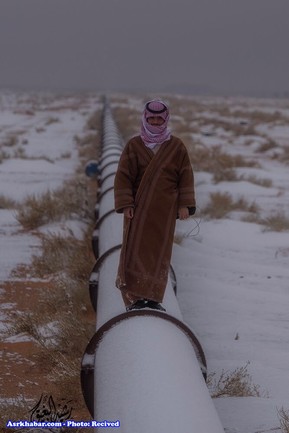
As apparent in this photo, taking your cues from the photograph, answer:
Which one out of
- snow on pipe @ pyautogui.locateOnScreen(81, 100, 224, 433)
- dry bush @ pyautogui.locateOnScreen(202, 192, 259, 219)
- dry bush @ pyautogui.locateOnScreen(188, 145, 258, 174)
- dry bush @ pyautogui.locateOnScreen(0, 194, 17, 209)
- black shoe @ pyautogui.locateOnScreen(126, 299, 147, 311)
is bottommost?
dry bush @ pyautogui.locateOnScreen(188, 145, 258, 174)

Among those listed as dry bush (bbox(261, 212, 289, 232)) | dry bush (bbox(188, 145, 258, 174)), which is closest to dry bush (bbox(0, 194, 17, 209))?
dry bush (bbox(261, 212, 289, 232))

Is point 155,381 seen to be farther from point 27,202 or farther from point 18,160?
point 18,160

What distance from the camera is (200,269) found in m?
5.88

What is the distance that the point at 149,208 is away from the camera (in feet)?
11.6

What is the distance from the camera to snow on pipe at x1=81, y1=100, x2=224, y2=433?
2195mm

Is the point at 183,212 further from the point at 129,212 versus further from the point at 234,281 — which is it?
the point at 234,281

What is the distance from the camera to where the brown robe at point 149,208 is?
11.6 ft

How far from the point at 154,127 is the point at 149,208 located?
49cm

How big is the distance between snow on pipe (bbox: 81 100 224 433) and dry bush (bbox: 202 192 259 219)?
5083mm

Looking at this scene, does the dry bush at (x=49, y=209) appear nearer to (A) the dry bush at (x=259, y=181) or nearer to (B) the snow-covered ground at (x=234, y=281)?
(B) the snow-covered ground at (x=234, y=281)

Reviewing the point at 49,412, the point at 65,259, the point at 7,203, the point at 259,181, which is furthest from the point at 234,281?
the point at 259,181

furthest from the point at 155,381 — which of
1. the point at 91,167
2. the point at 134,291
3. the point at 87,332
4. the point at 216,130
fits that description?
the point at 216,130

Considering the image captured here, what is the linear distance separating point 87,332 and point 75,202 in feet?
13.8

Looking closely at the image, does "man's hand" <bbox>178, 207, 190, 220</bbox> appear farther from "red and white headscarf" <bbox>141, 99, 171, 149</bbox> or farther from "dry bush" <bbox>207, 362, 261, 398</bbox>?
"dry bush" <bbox>207, 362, 261, 398</bbox>
